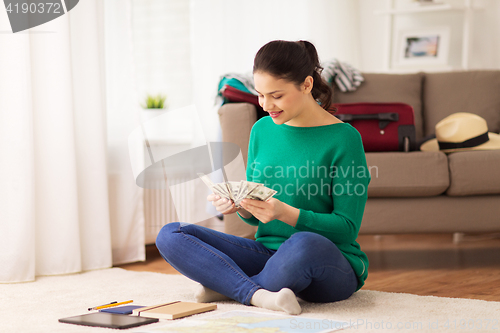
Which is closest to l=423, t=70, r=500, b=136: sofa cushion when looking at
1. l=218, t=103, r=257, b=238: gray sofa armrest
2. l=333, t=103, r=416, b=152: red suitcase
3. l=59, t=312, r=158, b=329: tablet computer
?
l=333, t=103, r=416, b=152: red suitcase

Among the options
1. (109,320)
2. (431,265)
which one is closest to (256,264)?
(109,320)

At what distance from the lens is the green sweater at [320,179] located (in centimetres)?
137

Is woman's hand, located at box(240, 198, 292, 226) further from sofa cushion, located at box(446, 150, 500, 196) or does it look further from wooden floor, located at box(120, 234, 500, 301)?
sofa cushion, located at box(446, 150, 500, 196)

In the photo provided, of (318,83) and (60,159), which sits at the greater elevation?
(318,83)

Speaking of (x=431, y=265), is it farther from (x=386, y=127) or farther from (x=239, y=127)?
(x=239, y=127)

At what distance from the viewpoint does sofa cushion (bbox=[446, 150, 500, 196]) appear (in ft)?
6.63

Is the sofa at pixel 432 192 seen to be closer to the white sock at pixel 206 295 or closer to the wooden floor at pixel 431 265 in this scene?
the wooden floor at pixel 431 265

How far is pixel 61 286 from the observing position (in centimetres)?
186

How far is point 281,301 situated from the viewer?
128 centimetres

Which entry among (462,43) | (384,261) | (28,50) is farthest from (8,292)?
(462,43)

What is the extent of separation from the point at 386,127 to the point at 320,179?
2.91ft

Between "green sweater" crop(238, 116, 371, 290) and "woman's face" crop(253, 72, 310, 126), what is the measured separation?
0.34 feet

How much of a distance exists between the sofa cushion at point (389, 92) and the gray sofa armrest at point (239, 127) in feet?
2.32

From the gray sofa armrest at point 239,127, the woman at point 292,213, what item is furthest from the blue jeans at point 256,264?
the gray sofa armrest at point 239,127
